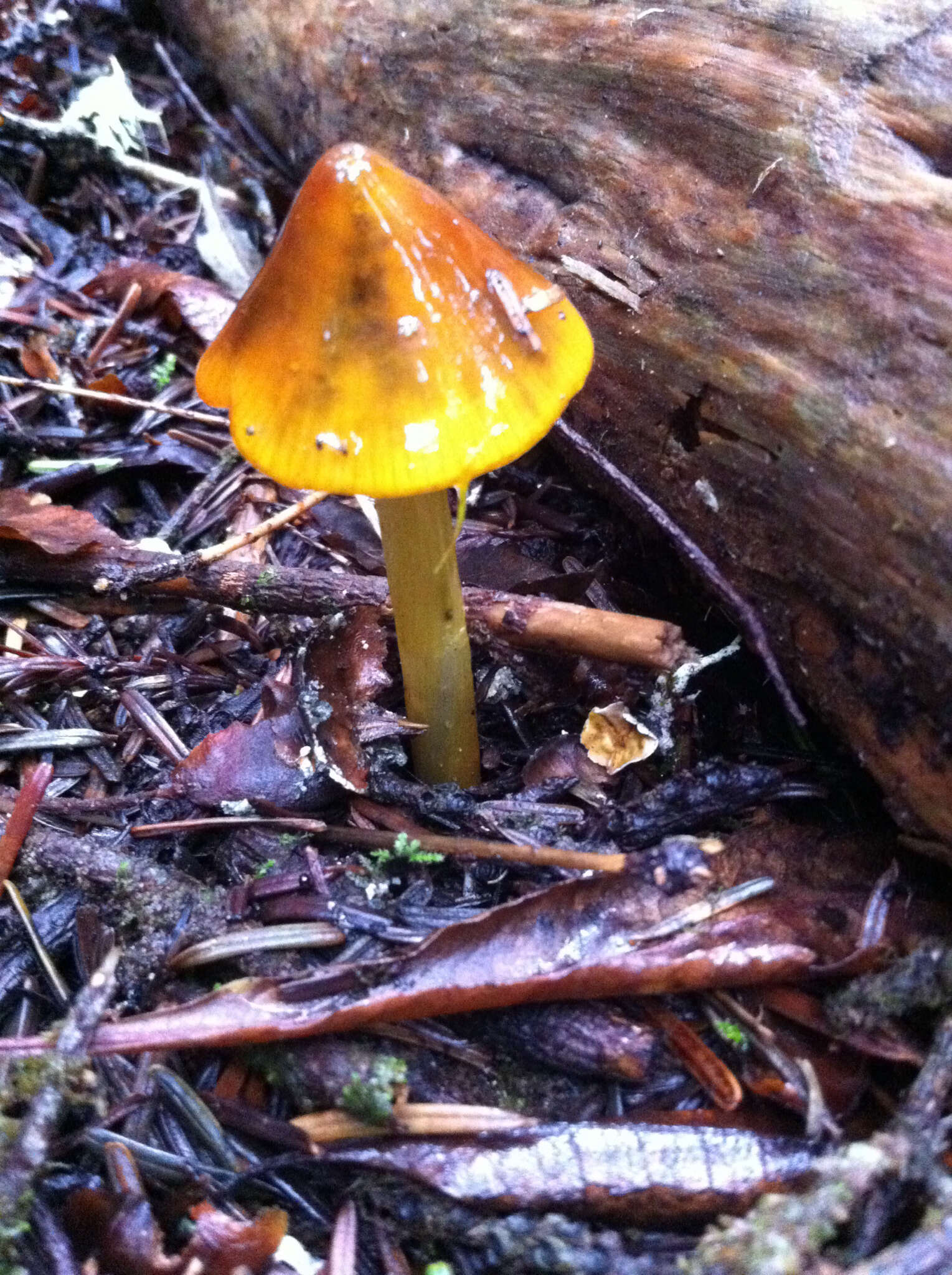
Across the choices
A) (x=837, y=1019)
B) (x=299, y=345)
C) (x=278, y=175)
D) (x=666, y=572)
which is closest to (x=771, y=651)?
(x=666, y=572)

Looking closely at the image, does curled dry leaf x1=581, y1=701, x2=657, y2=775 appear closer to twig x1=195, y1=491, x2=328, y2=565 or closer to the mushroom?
the mushroom

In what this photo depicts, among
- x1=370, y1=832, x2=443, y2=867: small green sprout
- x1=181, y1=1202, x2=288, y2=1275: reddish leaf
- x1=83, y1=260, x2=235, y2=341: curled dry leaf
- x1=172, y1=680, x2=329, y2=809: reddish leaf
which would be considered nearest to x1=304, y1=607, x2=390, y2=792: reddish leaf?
x1=172, y1=680, x2=329, y2=809: reddish leaf

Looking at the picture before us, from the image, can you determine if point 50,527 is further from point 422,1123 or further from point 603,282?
point 422,1123

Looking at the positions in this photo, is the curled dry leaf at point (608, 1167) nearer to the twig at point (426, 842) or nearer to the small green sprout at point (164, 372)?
the twig at point (426, 842)

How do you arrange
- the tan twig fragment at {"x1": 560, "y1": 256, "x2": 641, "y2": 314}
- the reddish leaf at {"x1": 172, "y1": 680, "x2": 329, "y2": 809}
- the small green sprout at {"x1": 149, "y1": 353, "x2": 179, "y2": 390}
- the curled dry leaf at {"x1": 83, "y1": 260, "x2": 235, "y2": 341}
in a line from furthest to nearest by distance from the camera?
1. the curled dry leaf at {"x1": 83, "y1": 260, "x2": 235, "y2": 341}
2. the small green sprout at {"x1": 149, "y1": 353, "x2": 179, "y2": 390}
3. the tan twig fragment at {"x1": 560, "y1": 256, "x2": 641, "y2": 314}
4. the reddish leaf at {"x1": 172, "y1": 680, "x2": 329, "y2": 809}

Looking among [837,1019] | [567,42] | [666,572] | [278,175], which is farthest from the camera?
[278,175]

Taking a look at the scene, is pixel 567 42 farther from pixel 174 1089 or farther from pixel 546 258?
pixel 174 1089
